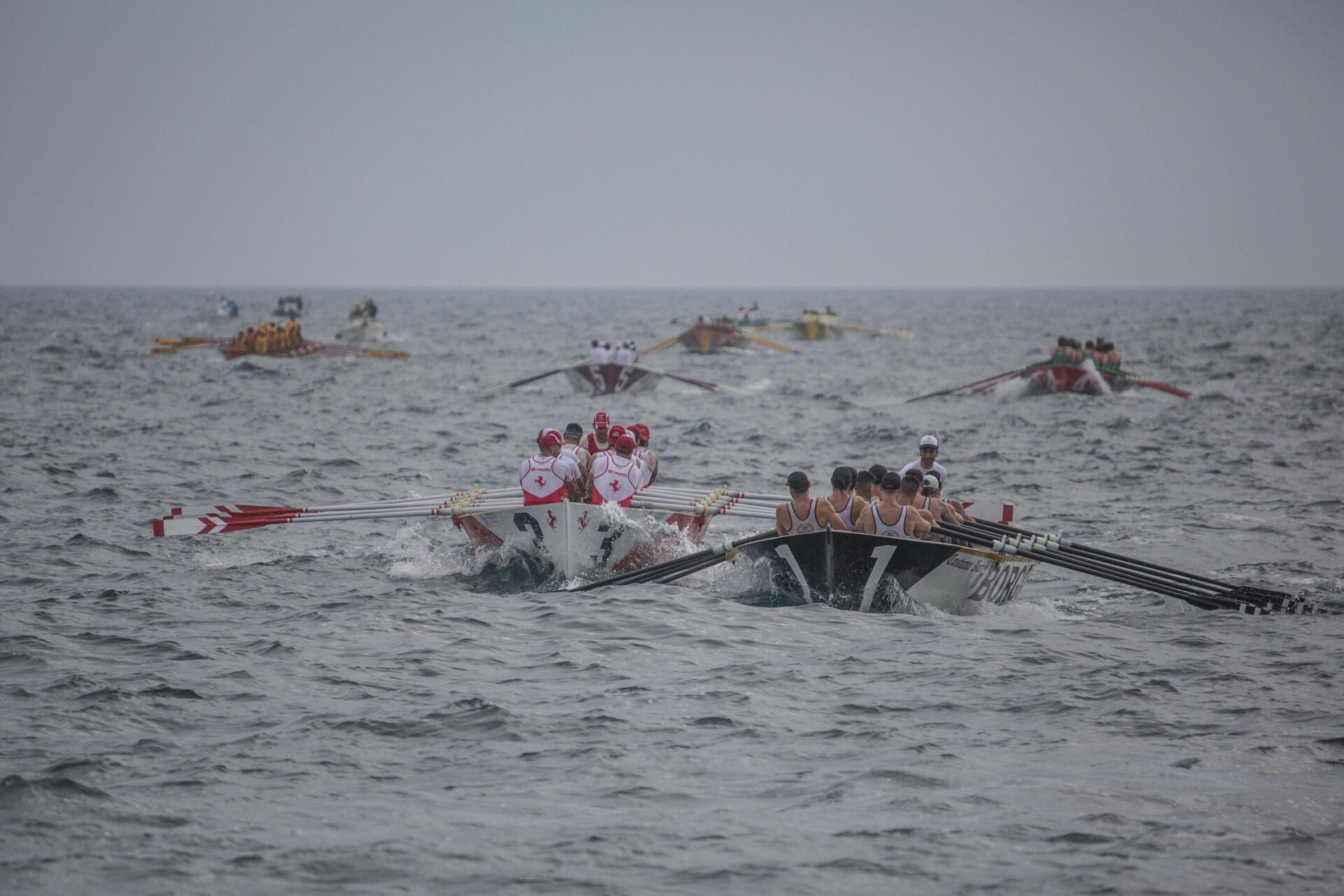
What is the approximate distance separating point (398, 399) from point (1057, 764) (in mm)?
28662

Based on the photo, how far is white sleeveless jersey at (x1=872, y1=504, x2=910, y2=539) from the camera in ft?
40.9

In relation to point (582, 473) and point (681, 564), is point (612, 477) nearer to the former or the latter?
point (582, 473)

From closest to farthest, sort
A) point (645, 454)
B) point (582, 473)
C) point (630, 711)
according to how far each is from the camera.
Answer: point (630, 711) → point (582, 473) → point (645, 454)

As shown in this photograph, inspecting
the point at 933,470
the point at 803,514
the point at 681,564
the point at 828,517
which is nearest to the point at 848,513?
the point at 828,517

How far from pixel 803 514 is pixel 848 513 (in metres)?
0.48

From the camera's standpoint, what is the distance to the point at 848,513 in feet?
41.8

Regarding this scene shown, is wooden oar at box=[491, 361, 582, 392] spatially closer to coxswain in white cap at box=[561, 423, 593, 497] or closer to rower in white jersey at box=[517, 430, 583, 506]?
coxswain in white cap at box=[561, 423, 593, 497]

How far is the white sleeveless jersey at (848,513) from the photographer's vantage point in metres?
12.7

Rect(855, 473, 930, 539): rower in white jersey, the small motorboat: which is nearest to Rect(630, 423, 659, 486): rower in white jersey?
Rect(855, 473, 930, 539): rower in white jersey

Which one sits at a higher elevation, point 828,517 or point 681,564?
point 828,517

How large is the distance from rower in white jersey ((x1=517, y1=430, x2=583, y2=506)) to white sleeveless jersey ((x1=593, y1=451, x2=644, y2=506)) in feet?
0.81

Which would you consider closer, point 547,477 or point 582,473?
point 547,477

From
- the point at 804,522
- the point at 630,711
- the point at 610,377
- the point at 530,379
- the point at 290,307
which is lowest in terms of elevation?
the point at 630,711

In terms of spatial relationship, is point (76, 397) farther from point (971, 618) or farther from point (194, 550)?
point (971, 618)
